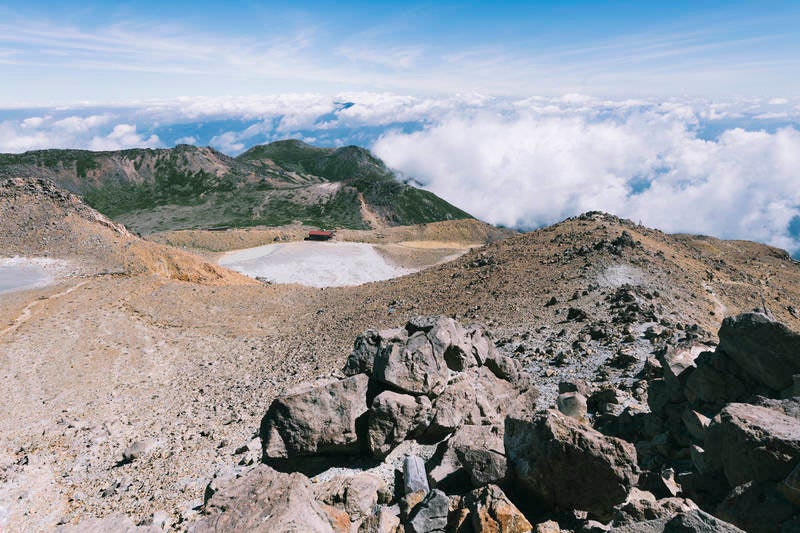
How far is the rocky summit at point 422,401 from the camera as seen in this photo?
8.30m

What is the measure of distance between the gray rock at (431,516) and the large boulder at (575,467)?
5.60 feet

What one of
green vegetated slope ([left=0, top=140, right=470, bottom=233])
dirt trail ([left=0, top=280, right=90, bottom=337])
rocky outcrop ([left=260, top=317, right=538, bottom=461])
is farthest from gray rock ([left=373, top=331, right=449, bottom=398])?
green vegetated slope ([left=0, top=140, right=470, bottom=233])

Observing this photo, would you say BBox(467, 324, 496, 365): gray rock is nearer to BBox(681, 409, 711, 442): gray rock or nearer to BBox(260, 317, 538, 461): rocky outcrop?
BBox(260, 317, 538, 461): rocky outcrop

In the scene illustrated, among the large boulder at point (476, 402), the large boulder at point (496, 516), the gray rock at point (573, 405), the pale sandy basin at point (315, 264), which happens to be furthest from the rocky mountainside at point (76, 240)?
the large boulder at point (496, 516)

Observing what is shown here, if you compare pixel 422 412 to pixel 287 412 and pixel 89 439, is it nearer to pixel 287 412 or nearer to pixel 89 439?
pixel 287 412

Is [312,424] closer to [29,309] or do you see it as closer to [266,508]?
[266,508]

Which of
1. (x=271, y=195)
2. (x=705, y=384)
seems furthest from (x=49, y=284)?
(x=271, y=195)

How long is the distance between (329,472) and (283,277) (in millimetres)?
49421

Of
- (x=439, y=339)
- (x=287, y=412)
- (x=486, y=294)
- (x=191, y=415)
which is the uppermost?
(x=439, y=339)

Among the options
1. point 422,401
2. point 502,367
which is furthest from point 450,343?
point 502,367

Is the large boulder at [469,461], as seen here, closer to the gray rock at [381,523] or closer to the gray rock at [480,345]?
the gray rock at [381,523]

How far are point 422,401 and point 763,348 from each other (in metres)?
8.79

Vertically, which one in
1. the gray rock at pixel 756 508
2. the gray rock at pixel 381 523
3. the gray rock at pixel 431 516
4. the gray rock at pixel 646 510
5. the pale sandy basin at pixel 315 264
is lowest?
the pale sandy basin at pixel 315 264

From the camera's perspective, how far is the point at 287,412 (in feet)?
39.2
